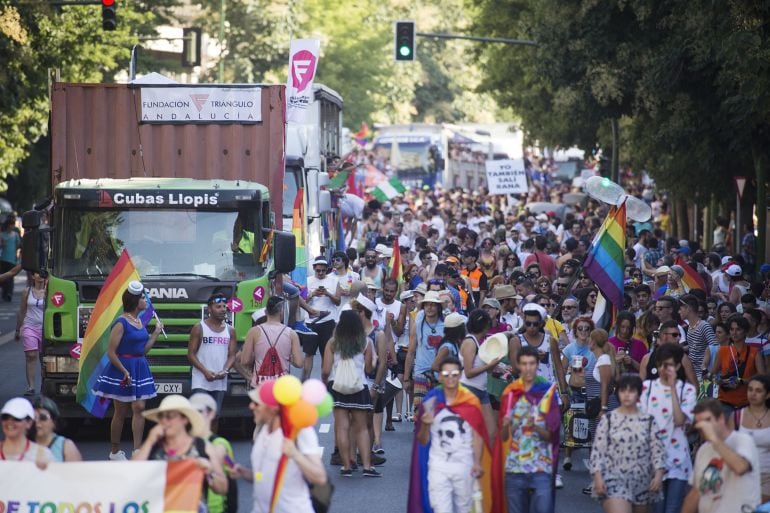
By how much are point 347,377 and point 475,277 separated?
8.91 metres

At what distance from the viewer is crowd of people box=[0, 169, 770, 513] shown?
9461 millimetres

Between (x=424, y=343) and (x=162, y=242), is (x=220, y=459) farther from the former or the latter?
(x=162, y=242)

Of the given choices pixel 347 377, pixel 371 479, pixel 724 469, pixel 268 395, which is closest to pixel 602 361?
pixel 347 377

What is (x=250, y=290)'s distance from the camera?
50.6ft

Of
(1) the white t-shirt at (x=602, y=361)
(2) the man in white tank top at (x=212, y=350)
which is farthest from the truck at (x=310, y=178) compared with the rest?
(1) the white t-shirt at (x=602, y=361)

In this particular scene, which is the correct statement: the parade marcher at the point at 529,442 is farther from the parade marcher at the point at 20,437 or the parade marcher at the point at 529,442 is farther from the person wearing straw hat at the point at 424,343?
the person wearing straw hat at the point at 424,343

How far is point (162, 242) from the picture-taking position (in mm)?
15734

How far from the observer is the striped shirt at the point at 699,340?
1503 cm

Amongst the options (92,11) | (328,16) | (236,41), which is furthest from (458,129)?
(92,11)

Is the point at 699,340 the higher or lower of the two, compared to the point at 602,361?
higher

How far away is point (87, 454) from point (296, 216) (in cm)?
809

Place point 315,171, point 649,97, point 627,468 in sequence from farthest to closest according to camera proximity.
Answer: point 649,97 → point 315,171 → point 627,468

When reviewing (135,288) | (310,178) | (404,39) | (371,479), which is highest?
(404,39)

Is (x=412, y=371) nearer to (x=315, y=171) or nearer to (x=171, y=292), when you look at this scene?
(x=171, y=292)
